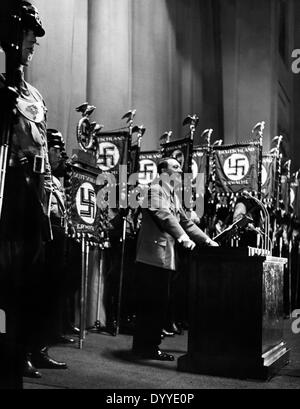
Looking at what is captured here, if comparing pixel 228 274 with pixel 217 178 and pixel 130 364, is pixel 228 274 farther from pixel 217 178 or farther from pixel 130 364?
pixel 217 178

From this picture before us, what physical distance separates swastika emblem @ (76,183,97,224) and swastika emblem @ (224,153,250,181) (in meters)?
3.32

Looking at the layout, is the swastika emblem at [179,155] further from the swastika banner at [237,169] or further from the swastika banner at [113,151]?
A: the swastika banner at [237,169]

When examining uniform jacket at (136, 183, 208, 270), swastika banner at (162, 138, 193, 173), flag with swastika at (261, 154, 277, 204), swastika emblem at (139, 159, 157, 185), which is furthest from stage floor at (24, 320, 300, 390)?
flag with swastika at (261, 154, 277, 204)

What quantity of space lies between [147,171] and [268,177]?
2.28 meters

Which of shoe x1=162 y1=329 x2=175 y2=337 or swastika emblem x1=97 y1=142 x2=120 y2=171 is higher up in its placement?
swastika emblem x1=97 y1=142 x2=120 y2=171

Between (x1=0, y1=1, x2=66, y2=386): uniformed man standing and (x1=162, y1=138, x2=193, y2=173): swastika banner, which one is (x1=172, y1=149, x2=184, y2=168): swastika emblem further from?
(x1=0, y1=1, x2=66, y2=386): uniformed man standing

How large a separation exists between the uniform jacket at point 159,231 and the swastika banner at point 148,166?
95.2 inches

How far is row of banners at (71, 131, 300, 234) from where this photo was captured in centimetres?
488

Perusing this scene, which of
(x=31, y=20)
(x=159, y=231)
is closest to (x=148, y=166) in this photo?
(x=159, y=231)

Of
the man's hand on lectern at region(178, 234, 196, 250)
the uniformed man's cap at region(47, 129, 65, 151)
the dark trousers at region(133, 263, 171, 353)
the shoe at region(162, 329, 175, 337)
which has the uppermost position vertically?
the uniformed man's cap at region(47, 129, 65, 151)

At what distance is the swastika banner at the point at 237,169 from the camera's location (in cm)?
787

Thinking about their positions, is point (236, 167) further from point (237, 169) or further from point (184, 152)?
point (184, 152)

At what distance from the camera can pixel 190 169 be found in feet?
21.8

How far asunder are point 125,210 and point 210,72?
8.68 m
